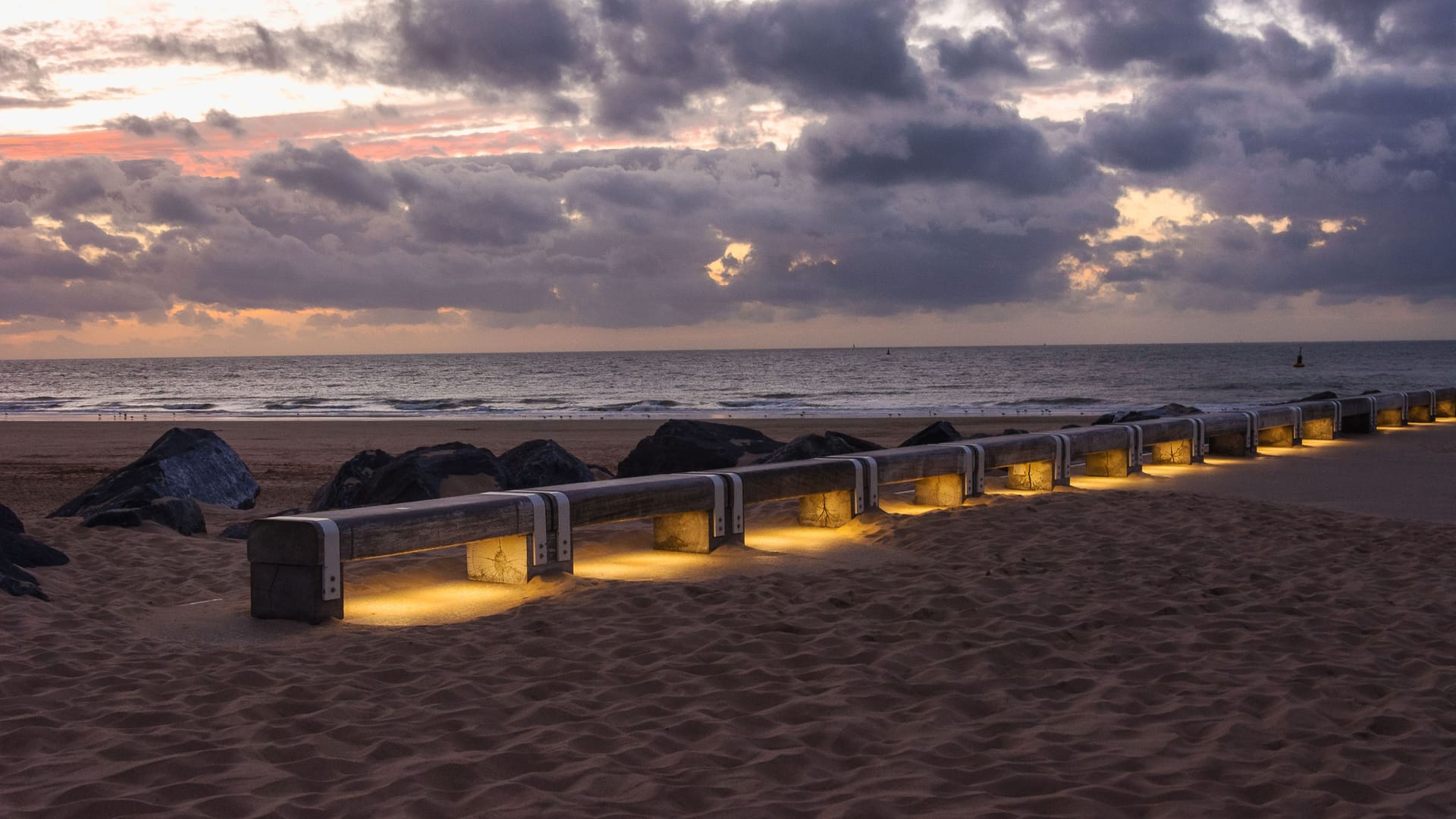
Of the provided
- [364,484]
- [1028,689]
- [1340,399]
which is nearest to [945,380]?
[1340,399]

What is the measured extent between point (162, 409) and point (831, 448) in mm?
40654

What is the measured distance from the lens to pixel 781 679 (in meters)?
4.70

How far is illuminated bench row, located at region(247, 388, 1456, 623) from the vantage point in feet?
18.7

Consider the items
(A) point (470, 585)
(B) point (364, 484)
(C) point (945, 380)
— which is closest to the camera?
(A) point (470, 585)

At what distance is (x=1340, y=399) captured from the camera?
17.1 m

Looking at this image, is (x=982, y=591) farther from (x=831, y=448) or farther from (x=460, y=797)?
(x=831, y=448)

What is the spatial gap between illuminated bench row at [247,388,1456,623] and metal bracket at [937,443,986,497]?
0.04ft

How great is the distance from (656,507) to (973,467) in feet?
12.6

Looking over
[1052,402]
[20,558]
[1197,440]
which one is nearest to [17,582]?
[20,558]

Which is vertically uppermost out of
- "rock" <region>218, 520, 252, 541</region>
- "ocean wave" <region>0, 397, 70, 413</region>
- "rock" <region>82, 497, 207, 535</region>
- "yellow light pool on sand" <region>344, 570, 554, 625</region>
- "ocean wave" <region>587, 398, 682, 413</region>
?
"rock" <region>82, 497, 207, 535</region>

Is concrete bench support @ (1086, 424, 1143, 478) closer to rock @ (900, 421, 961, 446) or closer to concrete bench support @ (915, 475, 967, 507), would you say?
rock @ (900, 421, 961, 446)

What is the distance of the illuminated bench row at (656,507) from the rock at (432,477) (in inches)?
129

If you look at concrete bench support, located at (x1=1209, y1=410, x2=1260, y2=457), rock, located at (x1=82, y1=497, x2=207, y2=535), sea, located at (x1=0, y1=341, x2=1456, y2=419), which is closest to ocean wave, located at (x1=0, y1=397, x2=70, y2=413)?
sea, located at (x1=0, y1=341, x2=1456, y2=419)

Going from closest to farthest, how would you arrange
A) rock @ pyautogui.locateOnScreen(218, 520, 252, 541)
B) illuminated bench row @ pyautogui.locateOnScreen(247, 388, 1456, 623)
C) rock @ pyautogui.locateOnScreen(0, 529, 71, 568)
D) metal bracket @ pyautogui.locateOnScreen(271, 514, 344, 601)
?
metal bracket @ pyautogui.locateOnScreen(271, 514, 344, 601)
illuminated bench row @ pyautogui.locateOnScreen(247, 388, 1456, 623)
rock @ pyautogui.locateOnScreen(0, 529, 71, 568)
rock @ pyautogui.locateOnScreen(218, 520, 252, 541)
